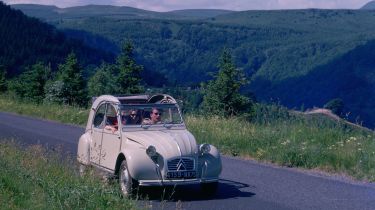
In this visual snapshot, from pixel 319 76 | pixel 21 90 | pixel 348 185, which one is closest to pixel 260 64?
pixel 319 76

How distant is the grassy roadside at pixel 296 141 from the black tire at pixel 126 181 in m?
4.58

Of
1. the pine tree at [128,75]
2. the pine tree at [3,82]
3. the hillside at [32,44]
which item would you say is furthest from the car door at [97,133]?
the hillside at [32,44]

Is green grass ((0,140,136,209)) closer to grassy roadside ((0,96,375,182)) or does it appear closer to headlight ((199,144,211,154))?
headlight ((199,144,211,154))

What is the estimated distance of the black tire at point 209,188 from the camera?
10617 millimetres

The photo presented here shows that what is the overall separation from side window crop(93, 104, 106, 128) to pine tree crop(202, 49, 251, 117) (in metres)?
34.6

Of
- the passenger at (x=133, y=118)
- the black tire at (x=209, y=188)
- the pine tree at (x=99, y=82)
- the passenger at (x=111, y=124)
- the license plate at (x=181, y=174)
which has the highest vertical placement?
the passenger at (x=133, y=118)

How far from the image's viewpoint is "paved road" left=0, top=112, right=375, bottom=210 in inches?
385

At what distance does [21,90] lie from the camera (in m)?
59.2

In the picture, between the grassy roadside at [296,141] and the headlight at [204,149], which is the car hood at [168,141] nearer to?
the headlight at [204,149]

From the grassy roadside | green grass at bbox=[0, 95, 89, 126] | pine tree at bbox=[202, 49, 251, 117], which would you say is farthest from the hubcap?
pine tree at bbox=[202, 49, 251, 117]

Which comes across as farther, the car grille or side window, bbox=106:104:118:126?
side window, bbox=106:104:118:126

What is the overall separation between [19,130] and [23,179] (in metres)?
14.2

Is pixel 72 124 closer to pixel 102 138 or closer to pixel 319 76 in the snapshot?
pixel 102 138

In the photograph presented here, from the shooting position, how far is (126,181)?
1027 cm
